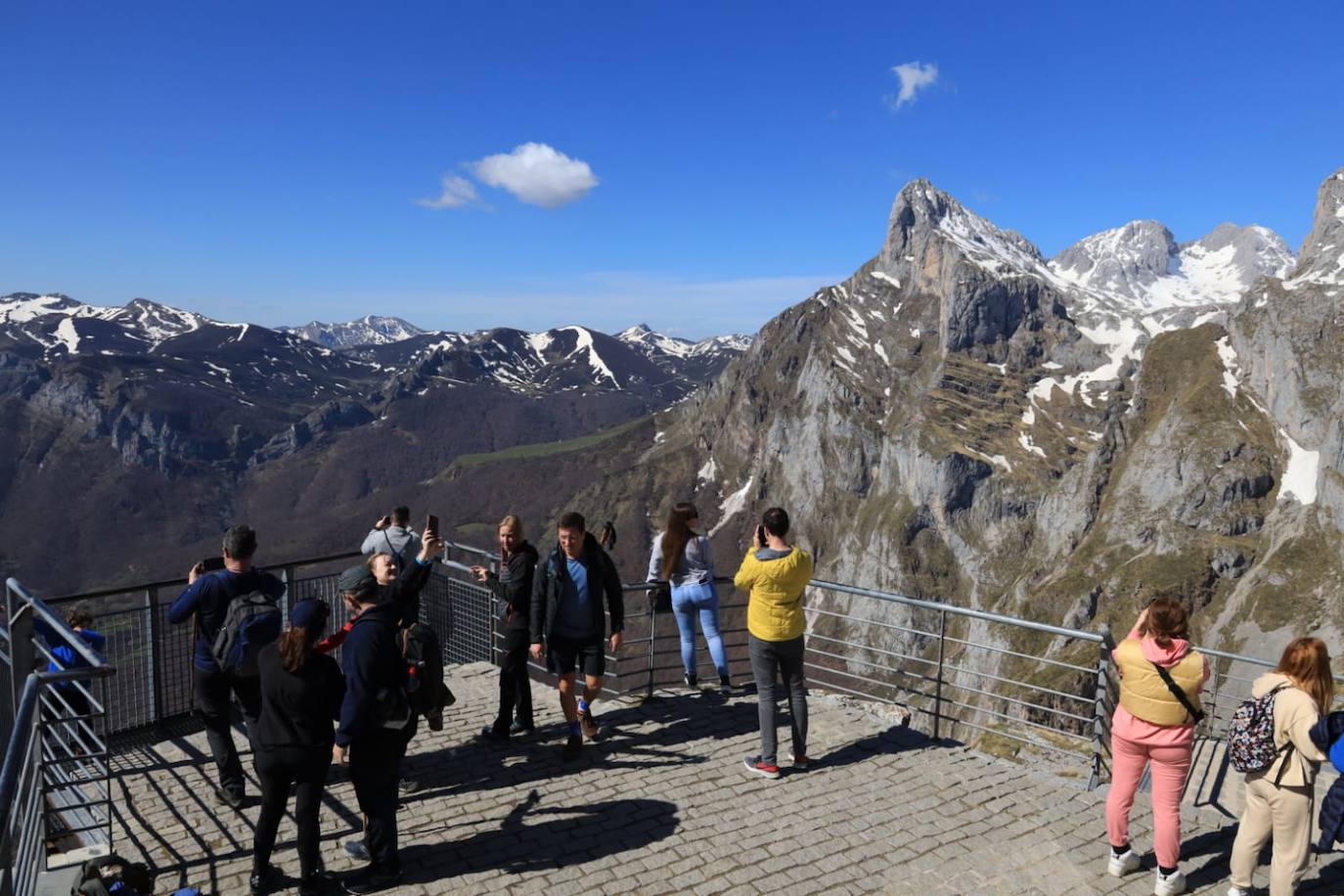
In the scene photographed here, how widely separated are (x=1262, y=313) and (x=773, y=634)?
189 metres

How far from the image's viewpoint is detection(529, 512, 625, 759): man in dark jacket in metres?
9.67

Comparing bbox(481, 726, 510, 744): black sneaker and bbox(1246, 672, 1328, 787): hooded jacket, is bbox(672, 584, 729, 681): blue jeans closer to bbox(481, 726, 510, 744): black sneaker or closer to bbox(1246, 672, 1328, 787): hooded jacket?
bbox(481, 726, 510, 744): black sneaker

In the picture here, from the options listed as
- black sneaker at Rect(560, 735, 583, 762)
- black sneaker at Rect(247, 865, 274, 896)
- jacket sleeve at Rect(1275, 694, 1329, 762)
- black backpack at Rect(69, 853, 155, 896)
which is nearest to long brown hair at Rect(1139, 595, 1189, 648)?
jacket sleeve at Rect(1275, 694, 1329, 762)

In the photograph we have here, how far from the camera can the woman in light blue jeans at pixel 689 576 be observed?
11.3 meters

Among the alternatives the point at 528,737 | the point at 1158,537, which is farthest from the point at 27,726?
the point at 1158,537

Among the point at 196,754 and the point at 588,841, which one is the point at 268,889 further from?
the point at 196,754

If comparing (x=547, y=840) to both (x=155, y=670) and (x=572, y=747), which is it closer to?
(x=572, y=747)

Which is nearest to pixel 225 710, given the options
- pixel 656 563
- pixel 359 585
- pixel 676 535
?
pixel 359 585

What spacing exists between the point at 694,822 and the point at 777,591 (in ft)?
8.25

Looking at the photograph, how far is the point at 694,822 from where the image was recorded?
866 centimetres

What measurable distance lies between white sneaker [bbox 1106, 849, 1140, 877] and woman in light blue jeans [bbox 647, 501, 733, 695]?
5.14 m

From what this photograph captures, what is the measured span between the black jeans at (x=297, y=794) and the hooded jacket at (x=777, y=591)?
4.40 meters

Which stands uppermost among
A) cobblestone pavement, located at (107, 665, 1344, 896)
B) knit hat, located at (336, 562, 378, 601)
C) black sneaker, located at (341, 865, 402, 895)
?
knit hat, located at (336, 562, 378, 601)

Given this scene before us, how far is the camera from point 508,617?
10133mm
